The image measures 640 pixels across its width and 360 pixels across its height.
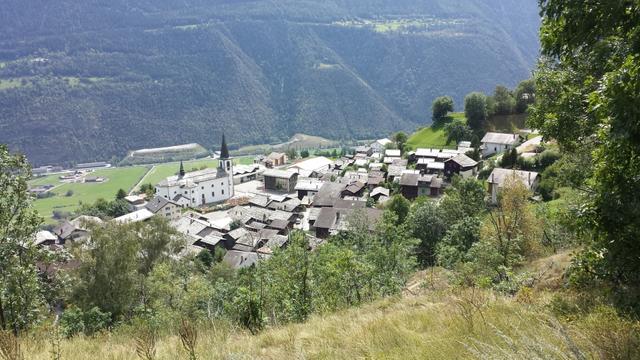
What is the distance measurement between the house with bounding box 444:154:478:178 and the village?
3.9 inches

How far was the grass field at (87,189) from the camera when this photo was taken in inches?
3292

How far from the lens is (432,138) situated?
6347 centimetres

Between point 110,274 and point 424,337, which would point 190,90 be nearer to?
point 110,274

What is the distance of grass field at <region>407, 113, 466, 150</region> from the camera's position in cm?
6075

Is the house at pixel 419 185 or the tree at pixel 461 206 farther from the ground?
the tree at pixel 461 206

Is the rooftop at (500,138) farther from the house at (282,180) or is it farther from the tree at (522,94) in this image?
the house at (282,180)

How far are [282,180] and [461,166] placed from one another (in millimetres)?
24496

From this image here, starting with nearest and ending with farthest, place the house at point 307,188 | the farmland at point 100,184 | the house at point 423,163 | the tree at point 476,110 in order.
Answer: the house at point 423,163
the house at point 307,188
the tree at point 476,110
the farmland at point 100,184

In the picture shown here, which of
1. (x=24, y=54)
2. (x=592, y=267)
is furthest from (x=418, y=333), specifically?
(x=24, y=54)

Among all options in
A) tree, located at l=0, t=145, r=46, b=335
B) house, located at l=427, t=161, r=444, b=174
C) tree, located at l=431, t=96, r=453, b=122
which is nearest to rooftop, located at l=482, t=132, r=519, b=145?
house, located at l=427, t=161, r=444, b=174

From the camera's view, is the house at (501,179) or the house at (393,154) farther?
the house at (393,154)

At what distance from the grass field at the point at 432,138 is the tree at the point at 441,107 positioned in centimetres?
116

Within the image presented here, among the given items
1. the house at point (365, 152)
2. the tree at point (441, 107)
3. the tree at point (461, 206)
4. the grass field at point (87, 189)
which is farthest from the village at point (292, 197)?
the grass field at point (87, 189)

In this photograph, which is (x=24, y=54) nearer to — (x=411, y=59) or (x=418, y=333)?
(x=411, y=59)
